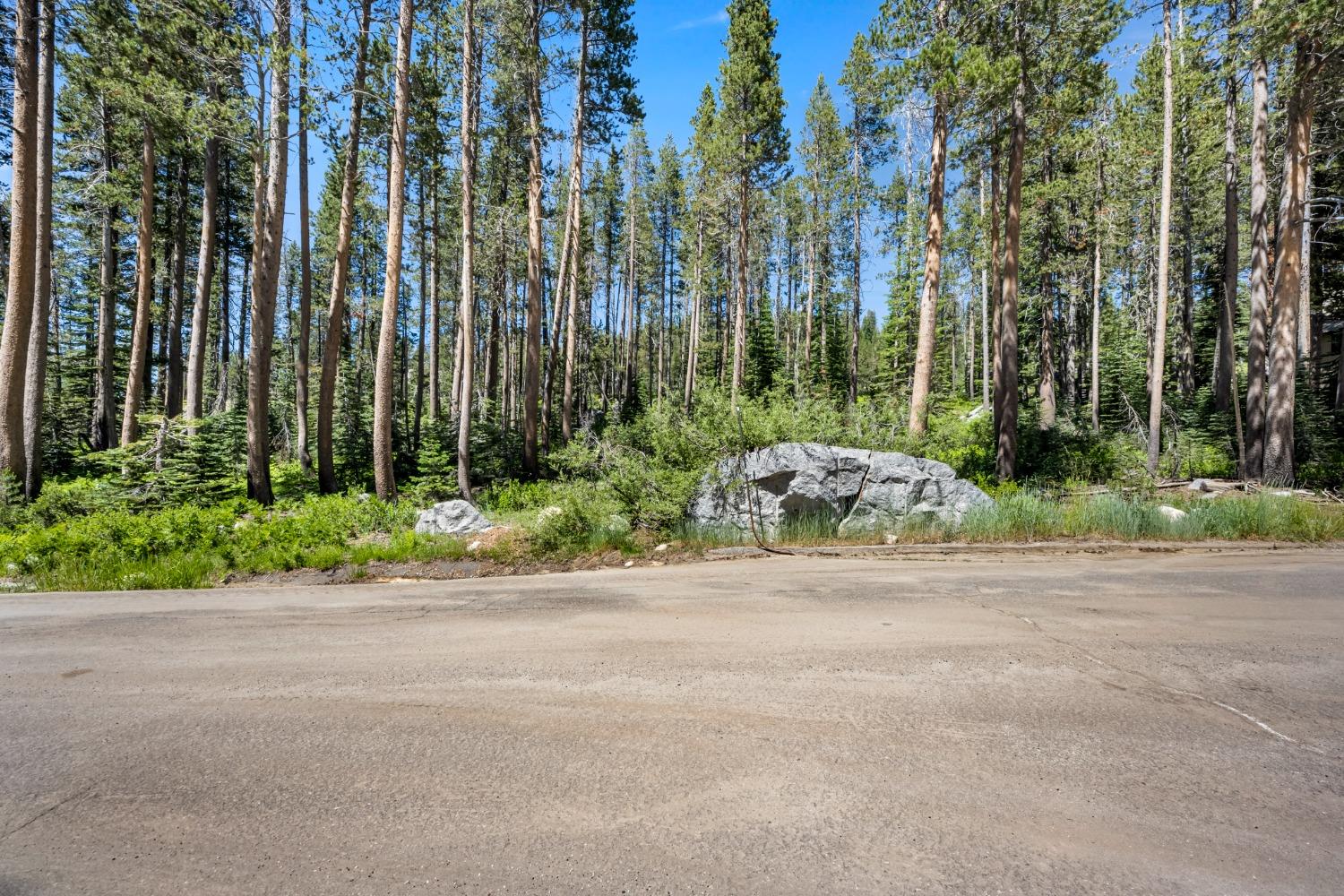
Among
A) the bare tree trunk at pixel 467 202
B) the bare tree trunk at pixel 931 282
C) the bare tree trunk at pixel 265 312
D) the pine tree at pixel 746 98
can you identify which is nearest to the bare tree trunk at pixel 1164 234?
the bare tree trunk at pixel 931 282

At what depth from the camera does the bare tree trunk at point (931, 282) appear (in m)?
13.1

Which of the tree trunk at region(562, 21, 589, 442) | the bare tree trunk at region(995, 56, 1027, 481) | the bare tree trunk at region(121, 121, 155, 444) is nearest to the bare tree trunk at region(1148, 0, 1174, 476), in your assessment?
the bare tree trunk at region(995, 56, 1027, 481)

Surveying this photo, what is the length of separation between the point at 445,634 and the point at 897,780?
11.2 feet

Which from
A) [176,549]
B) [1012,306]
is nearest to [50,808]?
[176,549]

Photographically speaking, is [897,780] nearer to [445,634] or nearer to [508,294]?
[445,634]

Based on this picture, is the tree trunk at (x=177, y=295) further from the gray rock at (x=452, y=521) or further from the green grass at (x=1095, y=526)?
the green grass at (x=1095, y=526)

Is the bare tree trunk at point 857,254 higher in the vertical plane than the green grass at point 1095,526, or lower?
higher

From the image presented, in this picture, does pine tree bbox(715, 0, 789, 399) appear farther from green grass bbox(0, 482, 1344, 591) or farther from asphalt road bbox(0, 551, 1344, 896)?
asphalt road bbox(0, 551, 1344, 896)

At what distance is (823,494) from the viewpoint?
30.6ft

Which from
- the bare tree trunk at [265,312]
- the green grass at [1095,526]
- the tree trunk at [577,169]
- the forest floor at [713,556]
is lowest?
the forest floor at [713,556]

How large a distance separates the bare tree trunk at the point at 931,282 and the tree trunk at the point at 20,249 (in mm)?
19163

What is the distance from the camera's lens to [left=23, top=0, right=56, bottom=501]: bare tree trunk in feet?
40.1

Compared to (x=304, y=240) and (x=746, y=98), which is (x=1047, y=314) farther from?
(x=304, y=240)

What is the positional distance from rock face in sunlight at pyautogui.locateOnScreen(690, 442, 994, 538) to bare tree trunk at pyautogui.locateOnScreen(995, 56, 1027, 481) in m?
5.14
